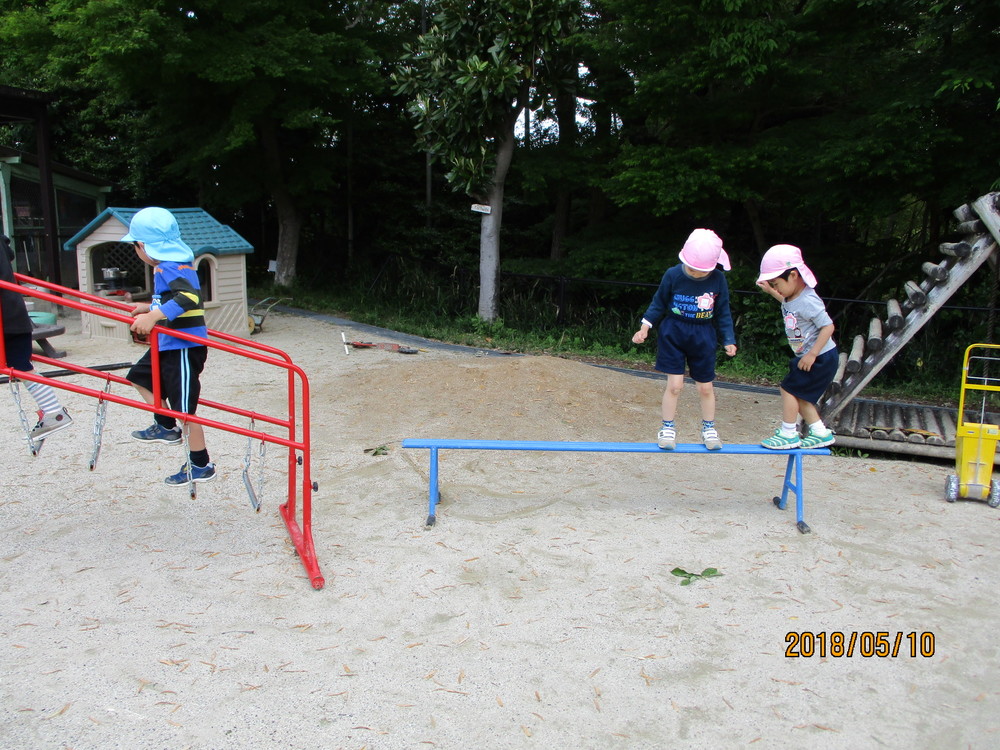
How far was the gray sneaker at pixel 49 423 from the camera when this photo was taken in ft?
13.8

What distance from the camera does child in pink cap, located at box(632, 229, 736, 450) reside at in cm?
464

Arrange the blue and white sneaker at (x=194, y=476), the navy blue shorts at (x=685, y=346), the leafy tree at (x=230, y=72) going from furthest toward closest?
the leafy tree at (x=230, y=72) → the navy blue shorts at (x=685, y=346) → the blue and white sneaker at (x=194, y=476)

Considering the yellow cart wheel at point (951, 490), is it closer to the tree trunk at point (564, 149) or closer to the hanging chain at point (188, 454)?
the hanging chain at point (188, 454)

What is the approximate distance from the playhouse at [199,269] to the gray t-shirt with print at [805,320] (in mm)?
8169

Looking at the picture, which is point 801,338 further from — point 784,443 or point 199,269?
point 199,269

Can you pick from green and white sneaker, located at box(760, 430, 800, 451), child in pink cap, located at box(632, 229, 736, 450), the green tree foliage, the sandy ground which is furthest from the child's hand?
the green tree foliage

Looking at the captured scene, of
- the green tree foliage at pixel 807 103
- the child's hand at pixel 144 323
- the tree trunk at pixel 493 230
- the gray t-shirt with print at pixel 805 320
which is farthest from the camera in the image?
the tree trunk at pixel 493 230

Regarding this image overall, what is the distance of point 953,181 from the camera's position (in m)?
8.73

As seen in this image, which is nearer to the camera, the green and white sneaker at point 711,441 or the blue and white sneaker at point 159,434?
the blue and white sneaker at point 159,434

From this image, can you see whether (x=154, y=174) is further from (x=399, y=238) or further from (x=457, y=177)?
(x=457, y=177)

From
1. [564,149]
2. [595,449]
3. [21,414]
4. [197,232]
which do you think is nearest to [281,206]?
[197,232]

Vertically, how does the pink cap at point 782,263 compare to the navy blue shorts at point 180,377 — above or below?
above
